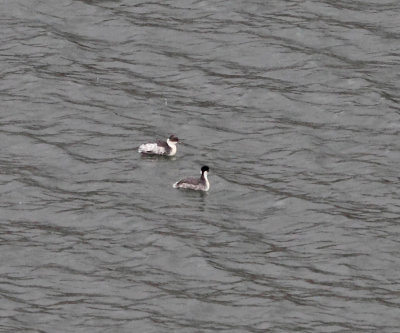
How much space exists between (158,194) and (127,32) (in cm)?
1164

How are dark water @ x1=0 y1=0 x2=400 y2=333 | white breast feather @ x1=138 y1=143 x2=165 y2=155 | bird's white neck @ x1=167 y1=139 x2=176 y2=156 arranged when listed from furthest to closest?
bird's white neck @ x1=167 y1=139 x2=176 y2=156 < white breast feather @ x1=138 y1=143 x2=165 y2=155 < dark water @ x1=0 y1=0 x2=400 y2=333

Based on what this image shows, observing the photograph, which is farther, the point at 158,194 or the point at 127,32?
the point at 127,32

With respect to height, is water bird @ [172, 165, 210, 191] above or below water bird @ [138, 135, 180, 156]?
below

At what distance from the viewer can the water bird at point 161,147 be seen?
1644 inches

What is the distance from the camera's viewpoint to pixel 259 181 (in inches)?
1607

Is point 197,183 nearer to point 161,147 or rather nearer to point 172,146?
point 161,147

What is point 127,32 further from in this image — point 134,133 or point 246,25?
point 134,133

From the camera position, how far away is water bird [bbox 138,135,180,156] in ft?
137

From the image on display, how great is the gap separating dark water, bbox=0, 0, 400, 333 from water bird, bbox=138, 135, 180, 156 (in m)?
0.37

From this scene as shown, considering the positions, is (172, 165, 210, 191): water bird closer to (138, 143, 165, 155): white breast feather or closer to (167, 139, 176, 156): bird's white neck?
(138, 143, 165, 155): white breast feather

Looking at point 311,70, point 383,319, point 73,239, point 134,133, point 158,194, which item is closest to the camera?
point 383,319

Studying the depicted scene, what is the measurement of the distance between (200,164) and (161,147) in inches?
50.7

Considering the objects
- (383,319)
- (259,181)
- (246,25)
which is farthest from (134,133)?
(383,319)

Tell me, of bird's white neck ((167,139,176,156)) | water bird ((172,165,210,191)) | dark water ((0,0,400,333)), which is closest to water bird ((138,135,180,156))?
bird's white neck ((167,139,176,156))
